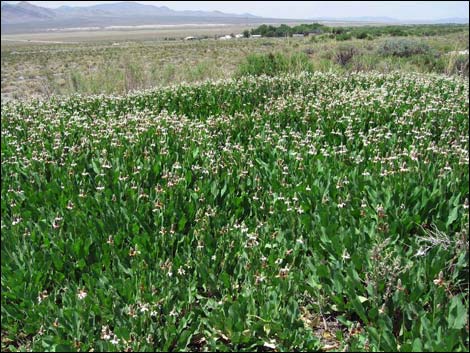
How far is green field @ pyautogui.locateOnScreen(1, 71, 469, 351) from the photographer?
2549 millimetres

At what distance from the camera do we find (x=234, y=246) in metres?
3.29

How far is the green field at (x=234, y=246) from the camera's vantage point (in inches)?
100

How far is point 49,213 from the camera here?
12.8 ft

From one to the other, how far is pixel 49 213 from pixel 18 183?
0.78 m

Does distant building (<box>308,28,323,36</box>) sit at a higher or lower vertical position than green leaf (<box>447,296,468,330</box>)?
higher

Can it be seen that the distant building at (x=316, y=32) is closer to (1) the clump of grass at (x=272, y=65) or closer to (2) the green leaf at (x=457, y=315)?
(1) the clump of grass at (x=272, y=65)

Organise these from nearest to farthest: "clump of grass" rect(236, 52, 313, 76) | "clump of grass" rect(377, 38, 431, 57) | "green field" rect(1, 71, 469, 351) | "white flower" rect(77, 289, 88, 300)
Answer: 1. "green field" rect(1, 71, 469, 351)
2. "white flower" rect(77, 289, 88, 300)
3. "clump of grass" rect(236, 52, 313, 76)
4. "clump of grass" rect(377, 38, 431, 57)

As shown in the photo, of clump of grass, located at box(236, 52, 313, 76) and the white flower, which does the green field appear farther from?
clump of grass, located at box(236, 52, 313, 76)

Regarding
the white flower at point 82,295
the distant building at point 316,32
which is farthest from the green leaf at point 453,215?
the distant building at point 316,32

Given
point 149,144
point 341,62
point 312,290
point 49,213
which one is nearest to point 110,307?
point 312,290

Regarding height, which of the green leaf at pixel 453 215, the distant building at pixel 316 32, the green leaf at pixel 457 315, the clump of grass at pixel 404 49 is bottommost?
the green leaf at pixel 457 315

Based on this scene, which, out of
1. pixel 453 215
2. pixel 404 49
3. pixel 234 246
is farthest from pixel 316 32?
pixel 234 246

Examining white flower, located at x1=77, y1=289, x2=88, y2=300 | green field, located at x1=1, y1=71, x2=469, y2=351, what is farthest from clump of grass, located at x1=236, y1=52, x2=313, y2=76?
white flower, located at x1=77, y1=289, x2=88, y2=300

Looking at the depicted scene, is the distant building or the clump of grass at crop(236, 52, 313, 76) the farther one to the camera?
the distant building
